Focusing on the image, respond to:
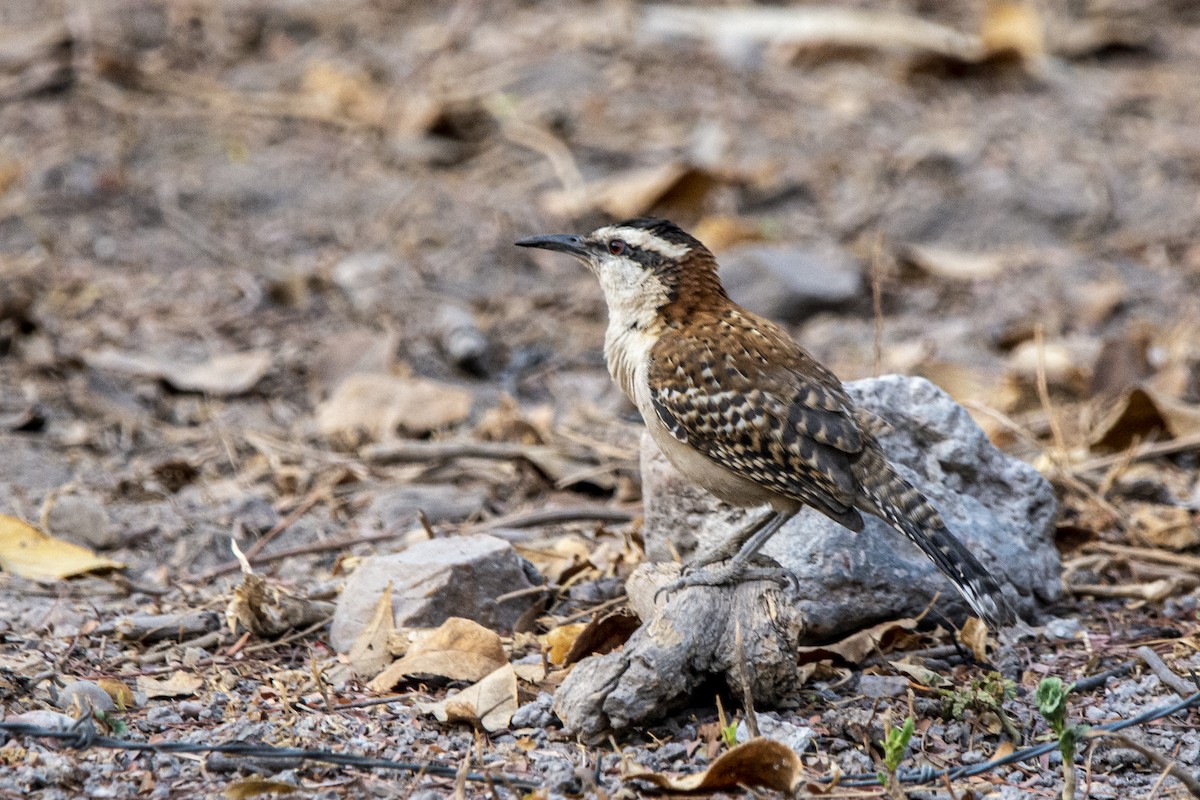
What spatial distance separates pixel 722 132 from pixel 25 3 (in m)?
6.27

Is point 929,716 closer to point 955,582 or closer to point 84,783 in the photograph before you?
point 955,582

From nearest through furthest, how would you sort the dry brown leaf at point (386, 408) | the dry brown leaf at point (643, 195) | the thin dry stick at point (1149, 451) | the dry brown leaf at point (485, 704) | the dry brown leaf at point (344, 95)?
the dry brown leaf at point (485, 704), the thin dry stick at point (1149, 451), the dry brown leaf at point (386, 408), the dry brown leaf at point (643, 195), the dry brown leaf at point (344, 95)

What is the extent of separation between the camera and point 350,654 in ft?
16.2

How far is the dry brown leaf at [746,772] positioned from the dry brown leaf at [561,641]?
38.2 inches

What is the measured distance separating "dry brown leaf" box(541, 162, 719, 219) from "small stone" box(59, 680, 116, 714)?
6.26m

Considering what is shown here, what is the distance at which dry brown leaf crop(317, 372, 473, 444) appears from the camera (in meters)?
7.57

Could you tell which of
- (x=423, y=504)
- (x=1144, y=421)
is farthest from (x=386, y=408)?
(x=1144, y=421)

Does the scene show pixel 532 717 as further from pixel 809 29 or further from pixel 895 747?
pixel 809 29

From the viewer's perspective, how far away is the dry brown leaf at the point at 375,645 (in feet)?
15.9

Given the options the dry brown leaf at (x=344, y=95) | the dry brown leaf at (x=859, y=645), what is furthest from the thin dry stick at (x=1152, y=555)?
the dry brown leaf at (x=344, y=95)

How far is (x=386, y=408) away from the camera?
7.67m

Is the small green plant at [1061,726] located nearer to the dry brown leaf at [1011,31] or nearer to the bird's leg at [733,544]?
the bird's leg at [733,544]

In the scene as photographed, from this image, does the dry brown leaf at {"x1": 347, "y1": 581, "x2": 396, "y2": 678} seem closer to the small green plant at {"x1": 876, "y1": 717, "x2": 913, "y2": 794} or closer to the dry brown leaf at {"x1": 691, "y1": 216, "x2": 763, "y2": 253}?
the small green plant at {"x1": 876, "y1": 717, "x2": 913, "y2": 794}

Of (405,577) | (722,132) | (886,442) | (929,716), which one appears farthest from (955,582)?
(722,132)
